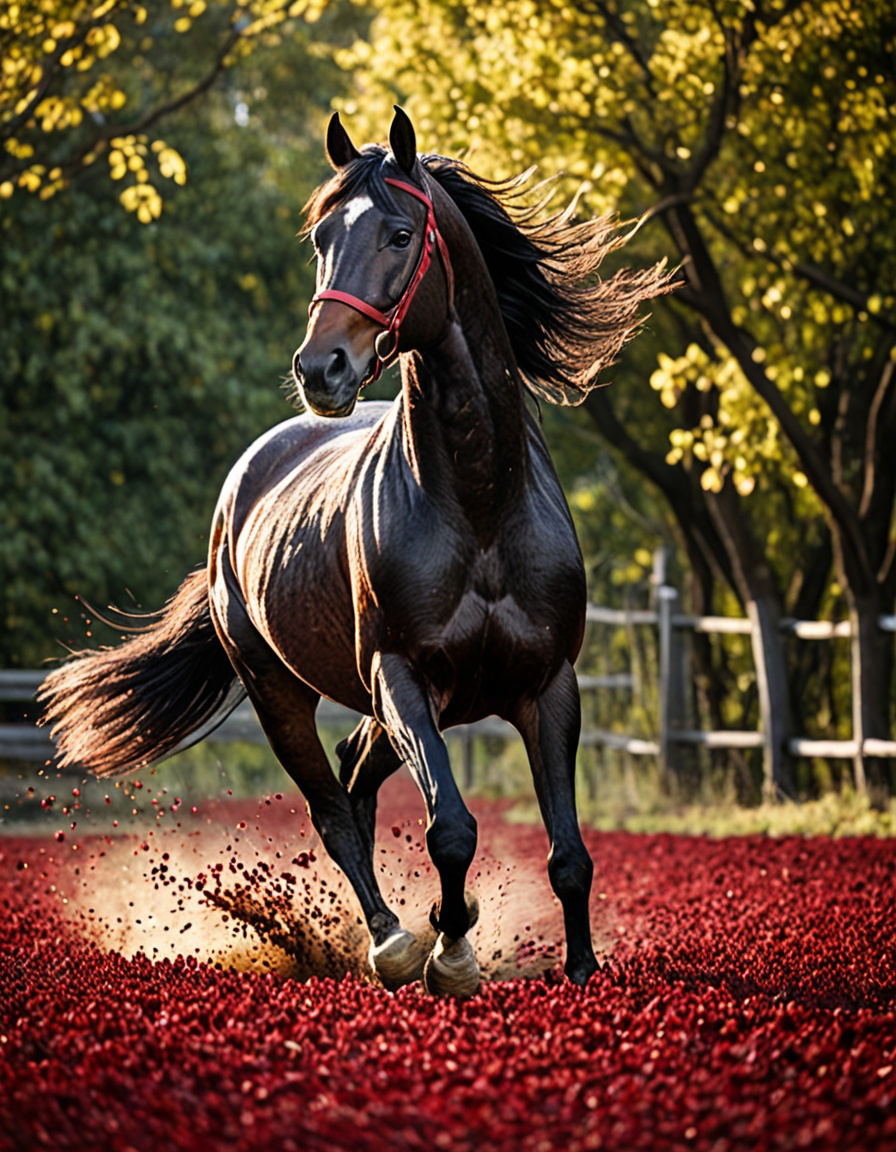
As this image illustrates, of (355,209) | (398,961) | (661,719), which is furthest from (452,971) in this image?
(661,719)

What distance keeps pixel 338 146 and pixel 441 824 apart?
2.24 m

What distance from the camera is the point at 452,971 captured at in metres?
5.33

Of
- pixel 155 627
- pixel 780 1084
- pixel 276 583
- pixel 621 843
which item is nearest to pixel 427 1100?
pixel 780 1084

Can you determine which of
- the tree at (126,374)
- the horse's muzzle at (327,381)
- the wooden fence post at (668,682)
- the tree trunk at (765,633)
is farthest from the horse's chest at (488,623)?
the tree at (126,374)

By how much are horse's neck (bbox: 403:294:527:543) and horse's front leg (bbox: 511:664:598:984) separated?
613mm

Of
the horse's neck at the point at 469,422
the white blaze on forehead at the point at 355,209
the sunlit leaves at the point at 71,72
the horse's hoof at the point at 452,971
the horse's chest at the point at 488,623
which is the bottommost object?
the horse's hoof at the point at 452,971

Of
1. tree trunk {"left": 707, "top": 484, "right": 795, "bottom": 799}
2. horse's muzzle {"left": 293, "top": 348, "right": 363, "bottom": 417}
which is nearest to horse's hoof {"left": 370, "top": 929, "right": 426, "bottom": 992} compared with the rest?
horse's muzzle {"left": 293, "top": 348, "right": 363, "bottom": 417}

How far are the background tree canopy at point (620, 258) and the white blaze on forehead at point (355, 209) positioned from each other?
4.09 meters

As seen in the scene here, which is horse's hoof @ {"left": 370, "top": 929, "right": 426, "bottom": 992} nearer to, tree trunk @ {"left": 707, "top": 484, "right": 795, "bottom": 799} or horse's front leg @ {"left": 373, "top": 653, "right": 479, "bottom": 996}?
horse's front leg @ {"left": 373, "top": 653, "right": 479, "bottom": 996}

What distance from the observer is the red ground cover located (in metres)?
A: 3.38

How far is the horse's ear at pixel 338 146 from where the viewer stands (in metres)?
5.50

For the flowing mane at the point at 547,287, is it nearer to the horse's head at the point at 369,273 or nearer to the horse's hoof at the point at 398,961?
the horse's head at the point at 369,273

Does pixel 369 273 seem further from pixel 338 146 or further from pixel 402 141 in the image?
pixel 338 146

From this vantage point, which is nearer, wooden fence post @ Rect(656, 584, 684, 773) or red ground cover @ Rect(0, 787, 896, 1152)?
red ground cover @ Rect(0, 787, 896, 1152)
